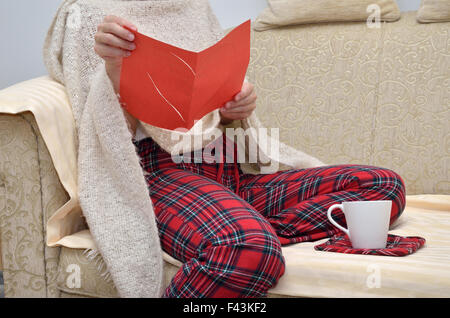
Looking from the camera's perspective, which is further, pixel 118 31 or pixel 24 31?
pixel 24 31

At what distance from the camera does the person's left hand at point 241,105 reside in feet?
2.94

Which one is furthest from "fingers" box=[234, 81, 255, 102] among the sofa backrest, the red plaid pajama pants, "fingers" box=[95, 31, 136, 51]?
the sofa backrest

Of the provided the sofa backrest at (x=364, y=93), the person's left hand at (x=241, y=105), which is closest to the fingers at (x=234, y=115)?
the person's left hand at (x=241, y=105)

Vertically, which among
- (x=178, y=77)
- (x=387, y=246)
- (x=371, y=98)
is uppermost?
(x=178, y=77)

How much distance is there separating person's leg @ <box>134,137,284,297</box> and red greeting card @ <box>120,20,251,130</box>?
0.13 meters

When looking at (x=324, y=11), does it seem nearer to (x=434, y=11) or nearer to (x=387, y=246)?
(x=434, y=11)

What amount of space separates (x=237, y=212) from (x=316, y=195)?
0.76 feet

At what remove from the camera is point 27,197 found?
2.72 ft

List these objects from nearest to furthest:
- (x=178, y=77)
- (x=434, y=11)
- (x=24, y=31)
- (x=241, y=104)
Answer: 1. (x=178, y=77)
2. (x=241, y=104)
3. (x=434, y=11)
4. (x=24, y=31)

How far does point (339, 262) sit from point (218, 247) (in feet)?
0.62

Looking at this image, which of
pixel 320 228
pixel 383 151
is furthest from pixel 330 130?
pixel 320 228

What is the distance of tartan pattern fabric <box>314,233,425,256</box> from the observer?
0.76 meters

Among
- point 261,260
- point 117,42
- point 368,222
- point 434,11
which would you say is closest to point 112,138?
point 117,42

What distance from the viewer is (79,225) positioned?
92cm
